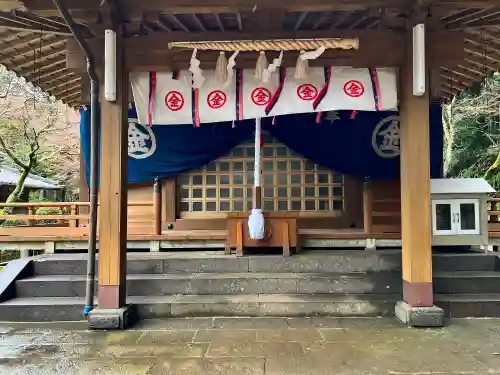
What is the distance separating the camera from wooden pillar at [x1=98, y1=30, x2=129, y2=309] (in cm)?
568

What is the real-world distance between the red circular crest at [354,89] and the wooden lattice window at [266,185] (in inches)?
123

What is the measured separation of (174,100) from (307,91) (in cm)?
200

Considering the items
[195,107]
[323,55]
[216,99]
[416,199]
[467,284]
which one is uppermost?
[323,55]

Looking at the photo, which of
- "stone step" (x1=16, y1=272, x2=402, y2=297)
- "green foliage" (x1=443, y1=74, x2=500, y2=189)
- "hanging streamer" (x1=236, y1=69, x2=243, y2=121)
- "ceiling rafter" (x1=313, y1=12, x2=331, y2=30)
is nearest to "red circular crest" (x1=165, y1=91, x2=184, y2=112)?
"hanging streamer" (x1=236, y1=69, x2=243, y2=121)

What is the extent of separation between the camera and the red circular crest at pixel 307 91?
19.9 feet

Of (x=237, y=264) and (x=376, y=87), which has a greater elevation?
(x=376, y=87)

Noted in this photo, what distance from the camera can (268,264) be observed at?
22.8 feet

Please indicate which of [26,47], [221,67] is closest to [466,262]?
[221,67]

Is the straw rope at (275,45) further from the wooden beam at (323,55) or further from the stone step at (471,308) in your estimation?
the stone step at (471,308)

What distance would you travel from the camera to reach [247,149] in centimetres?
916

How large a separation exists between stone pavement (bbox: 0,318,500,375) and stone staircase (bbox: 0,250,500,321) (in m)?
0.23

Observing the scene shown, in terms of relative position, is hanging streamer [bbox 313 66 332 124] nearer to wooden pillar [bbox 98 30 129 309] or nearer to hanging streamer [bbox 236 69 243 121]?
hanging streamer [bbox 236 69 243 121]

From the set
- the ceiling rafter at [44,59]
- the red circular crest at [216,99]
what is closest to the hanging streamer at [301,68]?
the red circular crest at [216,99]

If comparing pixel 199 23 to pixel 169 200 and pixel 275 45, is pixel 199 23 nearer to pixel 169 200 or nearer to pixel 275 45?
pixel 275 45
